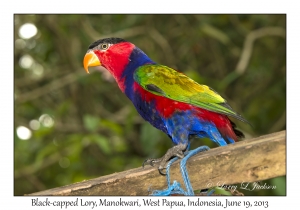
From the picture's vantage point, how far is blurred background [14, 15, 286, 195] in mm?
4289

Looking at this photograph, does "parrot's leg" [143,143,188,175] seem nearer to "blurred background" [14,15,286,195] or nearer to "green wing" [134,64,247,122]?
"green wing" [134,64,247,122]

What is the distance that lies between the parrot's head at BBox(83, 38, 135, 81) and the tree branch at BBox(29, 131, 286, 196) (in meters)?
0.92

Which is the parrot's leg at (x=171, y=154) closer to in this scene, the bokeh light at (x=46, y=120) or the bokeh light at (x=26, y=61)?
the bokeh light at (x=46, y=120)

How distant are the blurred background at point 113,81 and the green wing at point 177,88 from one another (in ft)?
5.29

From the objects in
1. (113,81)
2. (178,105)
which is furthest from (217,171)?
(113,81)

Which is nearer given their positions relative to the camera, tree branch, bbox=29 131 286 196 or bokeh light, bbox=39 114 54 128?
tree branch, bbox=29 131 286 196

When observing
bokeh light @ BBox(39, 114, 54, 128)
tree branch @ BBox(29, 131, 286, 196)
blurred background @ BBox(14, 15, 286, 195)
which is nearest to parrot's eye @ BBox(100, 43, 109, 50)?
tree branch @ BBox(29, 131, 286, 196)

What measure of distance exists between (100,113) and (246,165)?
3.59 m

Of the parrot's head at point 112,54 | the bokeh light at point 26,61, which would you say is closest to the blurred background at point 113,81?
the bokeh light at point 26,61

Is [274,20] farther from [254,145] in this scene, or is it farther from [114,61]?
[254,145]

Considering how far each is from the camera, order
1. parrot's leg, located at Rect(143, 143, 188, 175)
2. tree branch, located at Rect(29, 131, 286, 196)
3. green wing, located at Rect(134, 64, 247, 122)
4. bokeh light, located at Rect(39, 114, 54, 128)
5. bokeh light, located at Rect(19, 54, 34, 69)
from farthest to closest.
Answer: bokeh light, located at Rect(19, 54, 34, 69), bokeh light, located at Rect(39, 114, 54, 128), green wing, located at Rect(134, 64, 247, 122), parrot's leg, located at Rect(143, 143, 188, 175), tree branch, located at Rect(29, 131, 286, 196)

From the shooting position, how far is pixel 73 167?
183 inches

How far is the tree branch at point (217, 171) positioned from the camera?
1.45m
